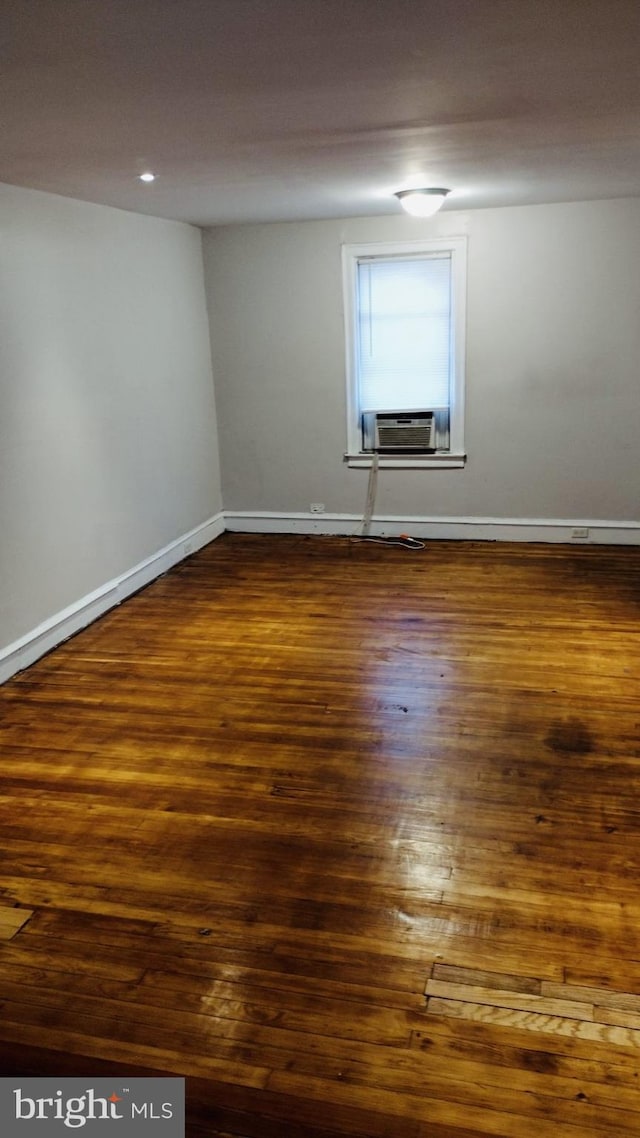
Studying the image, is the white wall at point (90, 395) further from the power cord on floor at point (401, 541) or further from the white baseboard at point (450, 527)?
the power cord on floor at point (401, 541)

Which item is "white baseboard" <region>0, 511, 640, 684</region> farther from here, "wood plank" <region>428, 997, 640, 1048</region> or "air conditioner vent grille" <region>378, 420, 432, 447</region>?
"wood plank" <region>428, 997, 640, 1048</region>

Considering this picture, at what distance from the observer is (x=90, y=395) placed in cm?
467

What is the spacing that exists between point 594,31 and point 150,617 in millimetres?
3773

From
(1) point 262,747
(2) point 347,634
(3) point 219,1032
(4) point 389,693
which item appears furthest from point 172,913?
(2) point 347,634

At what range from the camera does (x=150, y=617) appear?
191 inches

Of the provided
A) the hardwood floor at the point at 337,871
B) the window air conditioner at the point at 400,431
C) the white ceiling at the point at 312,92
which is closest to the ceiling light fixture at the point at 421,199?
the white ceiling at the point at 312,92

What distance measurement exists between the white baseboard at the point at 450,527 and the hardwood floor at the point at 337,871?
4.66 ft

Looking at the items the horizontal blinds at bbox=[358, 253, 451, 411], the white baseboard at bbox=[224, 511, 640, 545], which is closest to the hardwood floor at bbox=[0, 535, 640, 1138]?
the white baseboard at bbox=[224, 511, 640, 545]

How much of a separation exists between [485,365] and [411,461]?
886mm

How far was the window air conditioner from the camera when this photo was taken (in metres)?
6.02

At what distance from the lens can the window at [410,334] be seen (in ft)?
Answer: 18.7

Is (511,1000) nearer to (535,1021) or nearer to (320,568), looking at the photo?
(535,1021)

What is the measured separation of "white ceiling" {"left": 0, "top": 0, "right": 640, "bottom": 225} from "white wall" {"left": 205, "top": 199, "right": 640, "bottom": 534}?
4.73ft

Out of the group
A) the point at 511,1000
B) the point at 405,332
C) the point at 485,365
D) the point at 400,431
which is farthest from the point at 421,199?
the point at 511,1000
